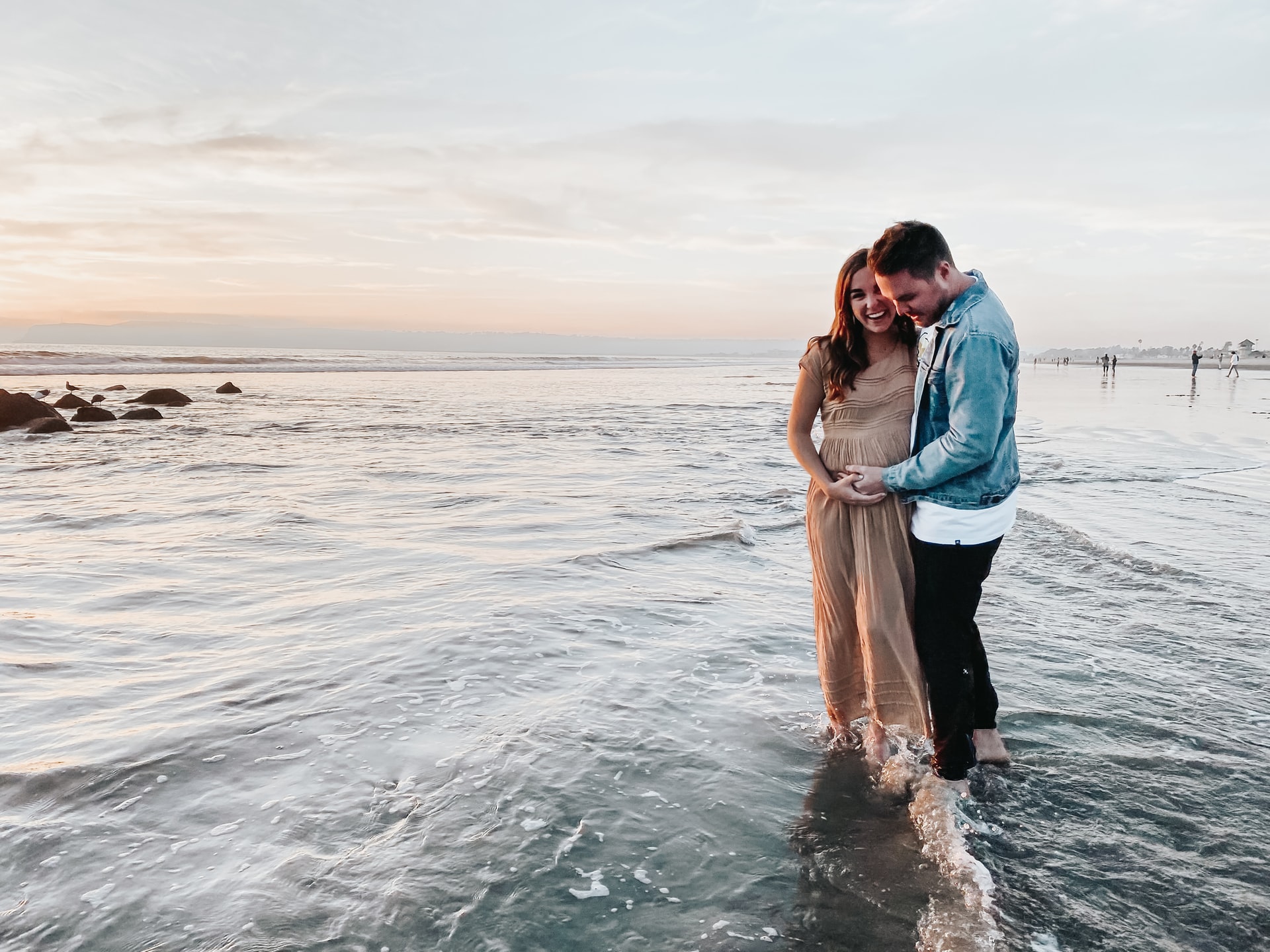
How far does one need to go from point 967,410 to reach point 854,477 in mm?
578

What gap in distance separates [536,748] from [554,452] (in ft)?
34.9

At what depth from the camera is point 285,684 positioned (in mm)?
4539

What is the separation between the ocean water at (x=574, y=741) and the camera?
2.75 m

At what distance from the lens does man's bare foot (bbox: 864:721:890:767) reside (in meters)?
3.75

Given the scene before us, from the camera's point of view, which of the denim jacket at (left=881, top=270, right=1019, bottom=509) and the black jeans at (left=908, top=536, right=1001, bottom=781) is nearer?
the denim jacket at (left=881, top=270, right=1019, bottom=509)

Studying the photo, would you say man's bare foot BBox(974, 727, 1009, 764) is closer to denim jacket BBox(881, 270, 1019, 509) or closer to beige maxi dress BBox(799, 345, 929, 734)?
beige maxi dress BBox(799, 345, 929, 734)

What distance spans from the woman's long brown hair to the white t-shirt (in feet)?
2.12

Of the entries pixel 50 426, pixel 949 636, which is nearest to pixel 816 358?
pixel 949 636

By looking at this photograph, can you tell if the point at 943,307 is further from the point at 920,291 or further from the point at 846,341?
the point at 846,341

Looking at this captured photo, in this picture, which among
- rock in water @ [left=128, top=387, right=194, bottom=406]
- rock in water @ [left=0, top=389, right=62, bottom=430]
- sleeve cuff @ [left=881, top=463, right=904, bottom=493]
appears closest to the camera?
sleeve cuff @ [left=881, top=463, right=904, bottom=493]

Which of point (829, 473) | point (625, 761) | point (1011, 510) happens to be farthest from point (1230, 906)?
point (625, 761)

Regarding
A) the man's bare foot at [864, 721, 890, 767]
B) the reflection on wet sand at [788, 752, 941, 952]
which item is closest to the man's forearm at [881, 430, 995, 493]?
the man's bare foot at [864, 721, 890, 767]

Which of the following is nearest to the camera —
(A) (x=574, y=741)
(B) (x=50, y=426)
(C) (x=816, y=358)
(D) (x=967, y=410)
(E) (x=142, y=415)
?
(D) (x=967, y=410)

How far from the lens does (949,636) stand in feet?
10.9
